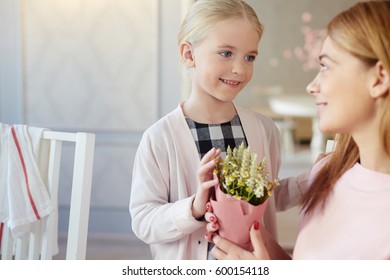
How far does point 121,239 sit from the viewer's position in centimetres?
188

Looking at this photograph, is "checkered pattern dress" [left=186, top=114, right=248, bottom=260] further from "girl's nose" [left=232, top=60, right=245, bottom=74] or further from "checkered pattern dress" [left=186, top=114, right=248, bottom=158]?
"girl's nose" [left=232, top=60, right=245, bottom=74]

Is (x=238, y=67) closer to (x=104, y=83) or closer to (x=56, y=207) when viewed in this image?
(x=56, y=207)

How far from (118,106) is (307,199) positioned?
5.04 feet

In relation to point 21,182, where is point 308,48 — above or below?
above

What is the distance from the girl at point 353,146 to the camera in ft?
1.89

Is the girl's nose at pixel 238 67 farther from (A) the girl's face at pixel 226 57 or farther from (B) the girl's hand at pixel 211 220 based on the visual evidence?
(B) the girl's hand at pixel 211 220

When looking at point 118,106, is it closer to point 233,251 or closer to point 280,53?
point 233,251

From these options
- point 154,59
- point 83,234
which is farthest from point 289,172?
point 83,234

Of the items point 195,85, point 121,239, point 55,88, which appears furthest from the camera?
point 55,88

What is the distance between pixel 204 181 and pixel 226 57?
0.61 ft

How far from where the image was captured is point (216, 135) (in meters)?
0.76

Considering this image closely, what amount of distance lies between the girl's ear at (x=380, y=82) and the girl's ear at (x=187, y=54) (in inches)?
11.1

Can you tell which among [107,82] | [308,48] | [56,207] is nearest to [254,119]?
[56,207]

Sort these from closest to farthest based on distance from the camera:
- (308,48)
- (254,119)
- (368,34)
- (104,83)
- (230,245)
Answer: (368,34) → (230,245) → (254,119) → (104,83) → (308,48)
